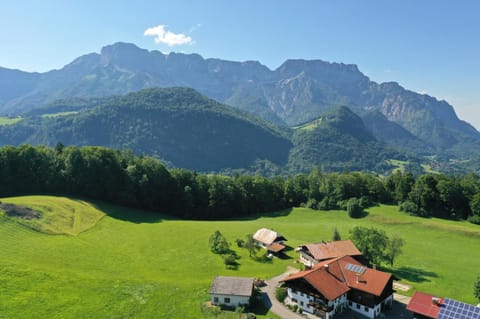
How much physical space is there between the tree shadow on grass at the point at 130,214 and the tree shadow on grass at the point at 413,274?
5414cm

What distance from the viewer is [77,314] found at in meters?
41.4

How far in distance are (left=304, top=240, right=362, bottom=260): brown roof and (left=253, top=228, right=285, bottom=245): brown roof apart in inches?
370

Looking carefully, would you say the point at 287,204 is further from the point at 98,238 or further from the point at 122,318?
the point at 122,318

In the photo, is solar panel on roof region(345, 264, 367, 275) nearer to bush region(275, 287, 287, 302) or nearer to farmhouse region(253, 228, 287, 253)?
bush region(275, 287, 287, 302)

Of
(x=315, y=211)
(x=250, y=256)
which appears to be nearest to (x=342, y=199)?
(x=315, y=211)

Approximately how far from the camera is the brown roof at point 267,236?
71.1m

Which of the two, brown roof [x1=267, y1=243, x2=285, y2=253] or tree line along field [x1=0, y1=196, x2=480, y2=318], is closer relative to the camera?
tree line along field [x1=0, y1=196, x2=480, y2=318]

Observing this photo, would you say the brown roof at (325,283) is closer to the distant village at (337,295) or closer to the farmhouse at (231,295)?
the distant village at (337,295)

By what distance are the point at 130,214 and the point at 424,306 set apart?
66.9 m

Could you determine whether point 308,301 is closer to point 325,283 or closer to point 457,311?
point 325,283

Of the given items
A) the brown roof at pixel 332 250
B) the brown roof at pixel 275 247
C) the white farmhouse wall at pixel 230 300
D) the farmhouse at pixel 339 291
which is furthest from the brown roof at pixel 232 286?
the brown roof at pixel 275 247

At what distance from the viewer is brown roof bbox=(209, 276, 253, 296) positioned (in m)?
46.8

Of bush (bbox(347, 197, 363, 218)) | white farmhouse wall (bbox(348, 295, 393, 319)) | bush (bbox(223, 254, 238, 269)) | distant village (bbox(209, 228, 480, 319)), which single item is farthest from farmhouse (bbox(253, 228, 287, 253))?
bush (bbox(347, 197, 363, 218))

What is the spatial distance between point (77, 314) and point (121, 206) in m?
52.4
